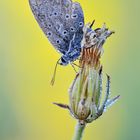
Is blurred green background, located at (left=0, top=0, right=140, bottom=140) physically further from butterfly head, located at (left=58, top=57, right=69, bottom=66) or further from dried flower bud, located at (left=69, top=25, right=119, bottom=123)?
dried flower bud, located at (left=69, top=25, right=119, bottom=123)

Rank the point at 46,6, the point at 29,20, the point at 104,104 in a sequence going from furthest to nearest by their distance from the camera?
1. the point at 29,20
2. the point at 46,6
3. the point at 104,104

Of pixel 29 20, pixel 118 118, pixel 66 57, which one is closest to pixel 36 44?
pixel 29 20

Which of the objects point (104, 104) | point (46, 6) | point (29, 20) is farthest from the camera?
point (29, 20)

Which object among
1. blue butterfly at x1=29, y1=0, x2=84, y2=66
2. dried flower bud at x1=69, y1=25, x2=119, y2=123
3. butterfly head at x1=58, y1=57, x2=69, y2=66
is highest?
blue butterfly at x1=29, y1=0, x2=84, y2=66

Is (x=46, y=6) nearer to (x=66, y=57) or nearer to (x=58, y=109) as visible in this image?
(x=66, y=57)

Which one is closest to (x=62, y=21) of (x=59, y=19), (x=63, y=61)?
(x=59, y=19)

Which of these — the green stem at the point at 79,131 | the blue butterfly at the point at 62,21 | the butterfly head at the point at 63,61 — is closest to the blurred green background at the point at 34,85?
the butterfly head at the point at 63,61

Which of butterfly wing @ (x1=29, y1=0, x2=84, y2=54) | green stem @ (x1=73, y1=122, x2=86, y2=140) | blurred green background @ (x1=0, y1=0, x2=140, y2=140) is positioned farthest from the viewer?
blurred green background @ (x1=0, y1=0, x2=140, y2=140)

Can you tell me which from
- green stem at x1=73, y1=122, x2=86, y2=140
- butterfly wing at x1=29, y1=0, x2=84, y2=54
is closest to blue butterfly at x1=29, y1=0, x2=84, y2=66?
butterfly wing at x1=29, y1=0, x2=84, y2=54
